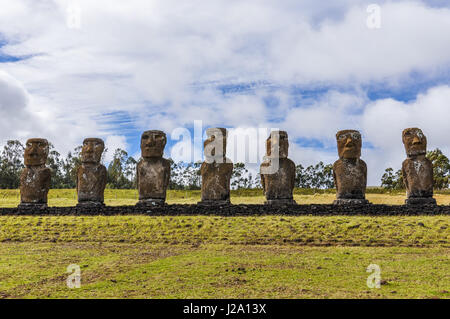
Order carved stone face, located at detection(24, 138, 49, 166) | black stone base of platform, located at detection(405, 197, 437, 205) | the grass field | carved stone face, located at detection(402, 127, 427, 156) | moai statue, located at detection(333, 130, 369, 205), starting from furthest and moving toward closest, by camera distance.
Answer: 1. carved stone face, located at detection(24, 138, 49, 166)
2. carved stone face, located at detection(402, 127, 427, 156)
3. moai statue, located at detection(333, 130, 369, 205)
4. black stone base of platform, located at detection(405, 197, 437, 205)
5. the grass field

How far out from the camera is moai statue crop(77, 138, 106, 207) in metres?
16.9

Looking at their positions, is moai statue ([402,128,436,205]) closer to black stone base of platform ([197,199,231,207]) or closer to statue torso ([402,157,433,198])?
statue torso ([402,157,433,198])

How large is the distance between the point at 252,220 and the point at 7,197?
A: 28608 millimetres

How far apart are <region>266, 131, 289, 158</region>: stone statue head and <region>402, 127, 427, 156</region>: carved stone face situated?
447cm

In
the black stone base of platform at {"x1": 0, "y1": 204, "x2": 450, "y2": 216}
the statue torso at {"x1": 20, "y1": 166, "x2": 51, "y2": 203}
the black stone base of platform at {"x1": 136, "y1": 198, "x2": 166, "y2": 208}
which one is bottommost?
the black stone base of platform at {"x1": 0, "y1": 204, "x2": 450, "y2": 216}

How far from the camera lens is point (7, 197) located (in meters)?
35.8

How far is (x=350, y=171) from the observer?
16.1 meters

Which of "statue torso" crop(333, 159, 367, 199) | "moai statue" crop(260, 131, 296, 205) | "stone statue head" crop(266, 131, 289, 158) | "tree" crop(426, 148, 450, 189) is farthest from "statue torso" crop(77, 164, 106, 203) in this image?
"tree" crop(426, 148, 450, 189)

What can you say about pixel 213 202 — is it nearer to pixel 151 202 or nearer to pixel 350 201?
pixel 151 202

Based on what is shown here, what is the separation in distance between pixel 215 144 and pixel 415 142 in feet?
23.8

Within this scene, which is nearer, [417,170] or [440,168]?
[417,170]

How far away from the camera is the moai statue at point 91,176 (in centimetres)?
1688

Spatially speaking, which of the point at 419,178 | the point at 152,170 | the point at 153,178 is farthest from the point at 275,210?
the point at 419,178
